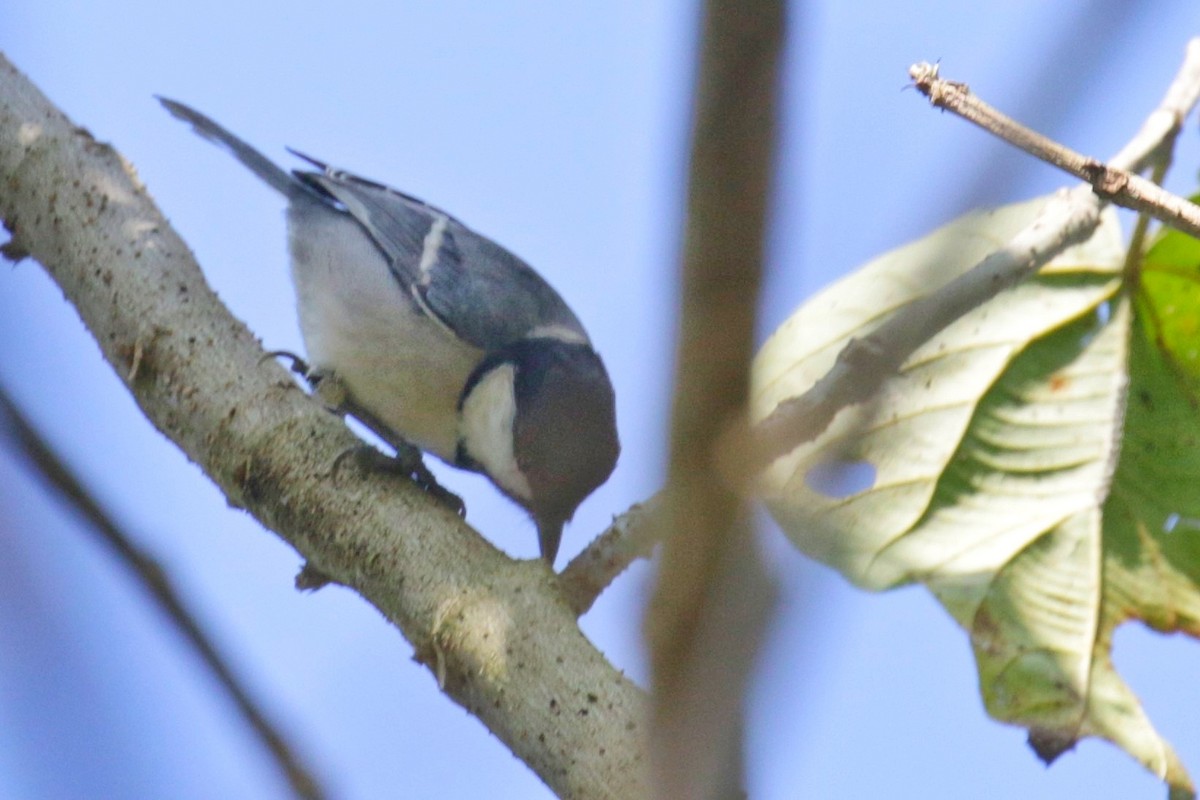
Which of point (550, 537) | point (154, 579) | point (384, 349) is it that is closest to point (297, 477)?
point (154, 579)

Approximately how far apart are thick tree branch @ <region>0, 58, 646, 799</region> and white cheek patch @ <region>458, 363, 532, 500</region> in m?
0.84

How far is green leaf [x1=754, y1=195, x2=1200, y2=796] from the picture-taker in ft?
7.48

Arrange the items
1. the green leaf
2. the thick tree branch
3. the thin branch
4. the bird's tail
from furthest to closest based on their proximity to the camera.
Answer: the bird's tail → the green leaf → the thick tree branch → the thin branch

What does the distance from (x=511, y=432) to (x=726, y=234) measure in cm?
242

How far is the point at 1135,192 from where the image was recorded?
1.45 metres

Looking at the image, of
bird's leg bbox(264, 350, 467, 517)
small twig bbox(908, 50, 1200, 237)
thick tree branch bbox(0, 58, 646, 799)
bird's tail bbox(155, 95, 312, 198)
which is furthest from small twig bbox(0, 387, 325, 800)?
bird's tail bbox(155, 95, 312, 198)

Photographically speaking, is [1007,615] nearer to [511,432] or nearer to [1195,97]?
[1195,97]

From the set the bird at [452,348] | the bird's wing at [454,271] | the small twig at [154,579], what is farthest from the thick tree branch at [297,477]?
the bird's wing at [454,271]

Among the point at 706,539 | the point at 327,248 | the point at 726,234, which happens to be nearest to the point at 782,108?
the point at 726,234

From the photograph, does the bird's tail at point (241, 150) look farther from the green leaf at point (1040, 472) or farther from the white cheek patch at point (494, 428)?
the green leaf at point (1040, 472)

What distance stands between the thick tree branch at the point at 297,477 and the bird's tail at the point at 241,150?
1164mm

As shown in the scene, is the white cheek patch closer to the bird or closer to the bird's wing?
the bird

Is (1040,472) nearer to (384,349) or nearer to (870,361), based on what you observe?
(384,349)

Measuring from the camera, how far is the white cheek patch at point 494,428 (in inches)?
119
